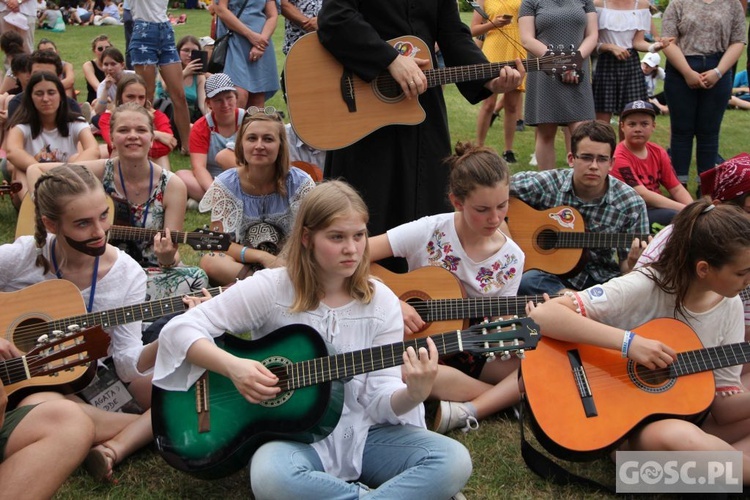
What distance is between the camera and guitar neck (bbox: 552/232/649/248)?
402cm

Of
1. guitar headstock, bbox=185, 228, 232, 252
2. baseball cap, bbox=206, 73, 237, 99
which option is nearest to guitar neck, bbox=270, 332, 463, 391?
guitar headstock, bbox=185, 228, 232, 252

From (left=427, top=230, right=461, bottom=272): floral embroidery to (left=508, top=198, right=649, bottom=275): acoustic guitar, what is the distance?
746mm

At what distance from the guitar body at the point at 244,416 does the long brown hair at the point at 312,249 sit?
0.14 metres

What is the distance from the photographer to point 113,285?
10.4ft

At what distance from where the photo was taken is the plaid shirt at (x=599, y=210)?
4148mm

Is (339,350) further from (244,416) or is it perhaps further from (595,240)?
(595,240)

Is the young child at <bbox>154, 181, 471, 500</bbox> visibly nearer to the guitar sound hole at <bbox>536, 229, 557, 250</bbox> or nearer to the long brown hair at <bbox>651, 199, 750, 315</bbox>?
the long brown hair at <bbox>651, 199, 750, 315</bbox>

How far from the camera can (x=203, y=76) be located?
7895 millimetres

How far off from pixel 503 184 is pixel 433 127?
0.84 meters

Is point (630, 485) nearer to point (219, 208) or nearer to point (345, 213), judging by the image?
point (345, 213)

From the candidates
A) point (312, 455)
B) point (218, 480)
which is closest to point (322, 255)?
point (312, 455)

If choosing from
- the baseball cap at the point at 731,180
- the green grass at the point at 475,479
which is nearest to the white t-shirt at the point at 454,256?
the green grass at the point at 475,479

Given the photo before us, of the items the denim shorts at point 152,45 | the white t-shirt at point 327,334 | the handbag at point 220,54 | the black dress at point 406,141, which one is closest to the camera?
the white t-shirt at point 327,334

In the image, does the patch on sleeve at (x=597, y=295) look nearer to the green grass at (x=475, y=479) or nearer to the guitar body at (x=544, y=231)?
the green grass at (x=475, y=479)
